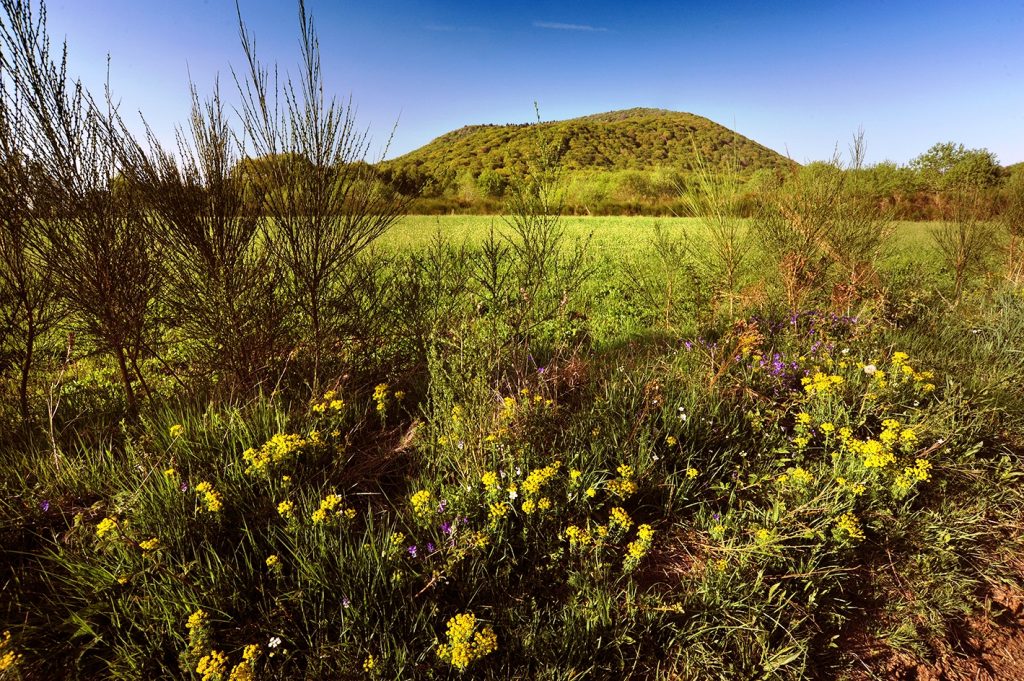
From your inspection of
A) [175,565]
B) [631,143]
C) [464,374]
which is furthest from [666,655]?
[631,143]

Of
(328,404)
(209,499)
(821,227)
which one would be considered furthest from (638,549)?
(821,227)

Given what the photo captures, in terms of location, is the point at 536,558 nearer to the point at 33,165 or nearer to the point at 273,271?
the point at 273,271

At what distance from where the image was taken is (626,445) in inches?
104

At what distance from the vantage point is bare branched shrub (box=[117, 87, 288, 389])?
300 centimetres

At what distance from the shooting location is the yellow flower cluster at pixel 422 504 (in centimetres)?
206

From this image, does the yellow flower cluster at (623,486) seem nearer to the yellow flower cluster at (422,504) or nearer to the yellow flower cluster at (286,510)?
the yellow flower cluster at (422,504)

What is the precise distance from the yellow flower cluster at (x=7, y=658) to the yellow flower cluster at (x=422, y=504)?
1332 millimetres

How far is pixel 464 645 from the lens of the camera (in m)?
1.55

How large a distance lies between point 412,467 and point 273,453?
809 mm

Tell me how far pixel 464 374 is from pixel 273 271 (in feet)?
6.25

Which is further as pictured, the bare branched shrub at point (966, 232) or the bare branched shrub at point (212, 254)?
the bare branched shrub at point (966, 232)

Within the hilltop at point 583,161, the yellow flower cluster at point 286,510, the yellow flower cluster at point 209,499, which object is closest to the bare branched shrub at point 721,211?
the hilltop at point 583,161

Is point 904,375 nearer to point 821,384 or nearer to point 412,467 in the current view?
point 821,384

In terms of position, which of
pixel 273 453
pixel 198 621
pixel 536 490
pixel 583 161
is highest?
pixel 583 161
